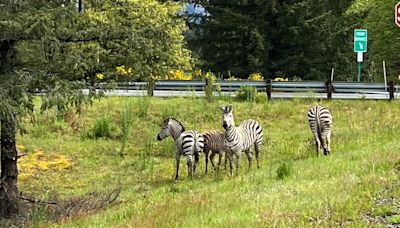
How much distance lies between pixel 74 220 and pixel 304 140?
11.5 meters

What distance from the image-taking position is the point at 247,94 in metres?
28.2

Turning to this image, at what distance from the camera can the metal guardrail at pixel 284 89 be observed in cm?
2869

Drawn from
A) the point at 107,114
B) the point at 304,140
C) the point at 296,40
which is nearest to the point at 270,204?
the point at 304,140

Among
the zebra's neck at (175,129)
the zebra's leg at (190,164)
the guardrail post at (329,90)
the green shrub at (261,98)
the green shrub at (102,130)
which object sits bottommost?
the zebra's leg at (190,164)

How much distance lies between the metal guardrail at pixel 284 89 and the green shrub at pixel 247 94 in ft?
2.19

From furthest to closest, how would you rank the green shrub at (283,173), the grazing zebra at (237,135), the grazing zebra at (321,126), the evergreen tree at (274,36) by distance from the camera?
the evergreen tree at (274,36) < the grazing zebra at (321,126) < the grazing zebra at (237,135) < the green shrub at (283,173)

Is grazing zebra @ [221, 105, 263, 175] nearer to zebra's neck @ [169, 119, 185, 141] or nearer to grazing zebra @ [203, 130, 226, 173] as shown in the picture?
grazing zebra @ [203, 130, 226, 173]

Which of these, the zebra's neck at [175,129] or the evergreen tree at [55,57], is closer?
the evergreen tree at [55,57]

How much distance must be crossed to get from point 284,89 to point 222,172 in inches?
466

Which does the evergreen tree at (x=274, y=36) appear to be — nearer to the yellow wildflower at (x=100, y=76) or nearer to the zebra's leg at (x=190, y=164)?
the zebra's leg at (x=190, y=164)

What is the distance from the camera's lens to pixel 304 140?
75.2 feet

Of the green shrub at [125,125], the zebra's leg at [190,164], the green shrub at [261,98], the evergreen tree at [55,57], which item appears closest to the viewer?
the evergreen tree at [55,57]

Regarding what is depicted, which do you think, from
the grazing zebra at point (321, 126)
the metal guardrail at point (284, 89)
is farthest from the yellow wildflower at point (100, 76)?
the metal guardrail at point (284, 89)

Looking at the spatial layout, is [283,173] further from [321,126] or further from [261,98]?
[261,98]
